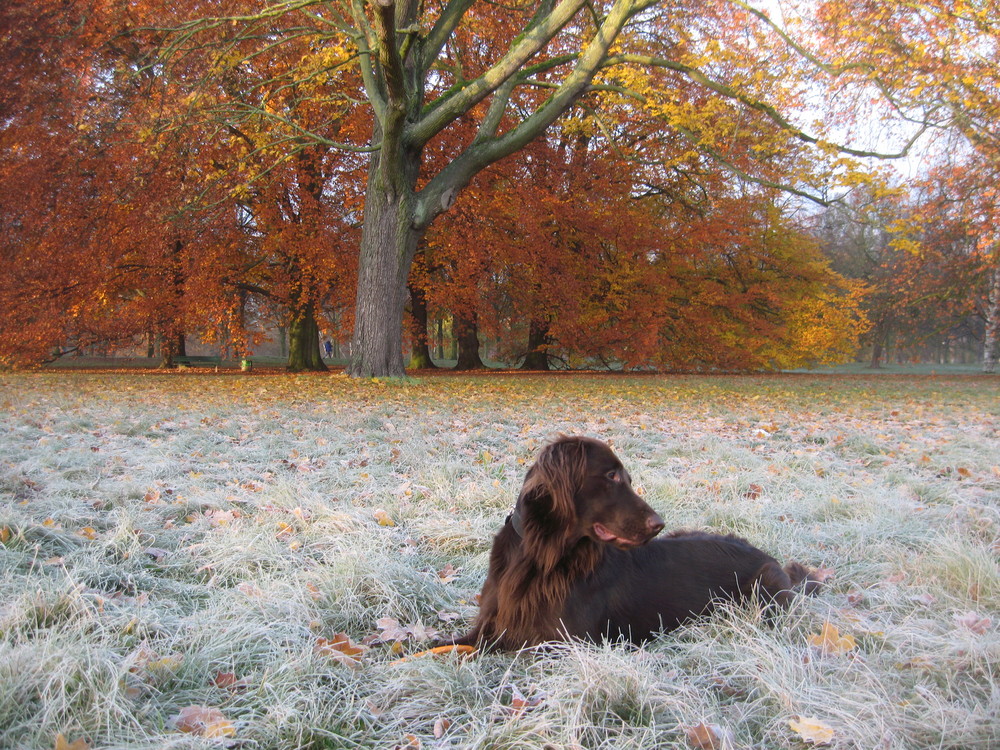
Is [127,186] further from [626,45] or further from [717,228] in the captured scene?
[717,228]

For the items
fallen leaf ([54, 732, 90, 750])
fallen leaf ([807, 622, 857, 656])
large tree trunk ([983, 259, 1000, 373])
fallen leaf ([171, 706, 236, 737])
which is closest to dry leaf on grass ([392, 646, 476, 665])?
fallen leaf ([171, 706, 236, 737])

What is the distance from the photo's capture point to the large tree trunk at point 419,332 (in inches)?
832

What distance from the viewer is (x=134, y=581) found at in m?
2.58

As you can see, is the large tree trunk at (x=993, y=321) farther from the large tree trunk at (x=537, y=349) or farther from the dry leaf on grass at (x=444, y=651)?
the dry leaf on grass at (x=444, y=651)

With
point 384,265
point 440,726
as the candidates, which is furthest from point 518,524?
point 384,265

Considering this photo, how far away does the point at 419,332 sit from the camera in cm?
2123

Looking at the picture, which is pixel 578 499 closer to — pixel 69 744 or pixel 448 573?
pixel 448 573

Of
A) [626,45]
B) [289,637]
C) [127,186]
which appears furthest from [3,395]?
[626,45]

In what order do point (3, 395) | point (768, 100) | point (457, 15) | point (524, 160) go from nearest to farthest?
point (3, 395) < point (768, 100) < point (457, 15) < point (524, 160)

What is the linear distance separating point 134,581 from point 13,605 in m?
0.58

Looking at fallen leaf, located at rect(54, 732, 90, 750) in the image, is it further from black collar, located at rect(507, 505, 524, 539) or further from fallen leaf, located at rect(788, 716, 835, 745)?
fallen leaf, located at rect(788, 716, 835, 745)

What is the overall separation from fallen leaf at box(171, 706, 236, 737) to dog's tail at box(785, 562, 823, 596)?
6.88 ft

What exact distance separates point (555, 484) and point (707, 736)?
2.60 feet

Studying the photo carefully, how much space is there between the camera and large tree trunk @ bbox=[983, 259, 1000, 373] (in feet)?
78.5
